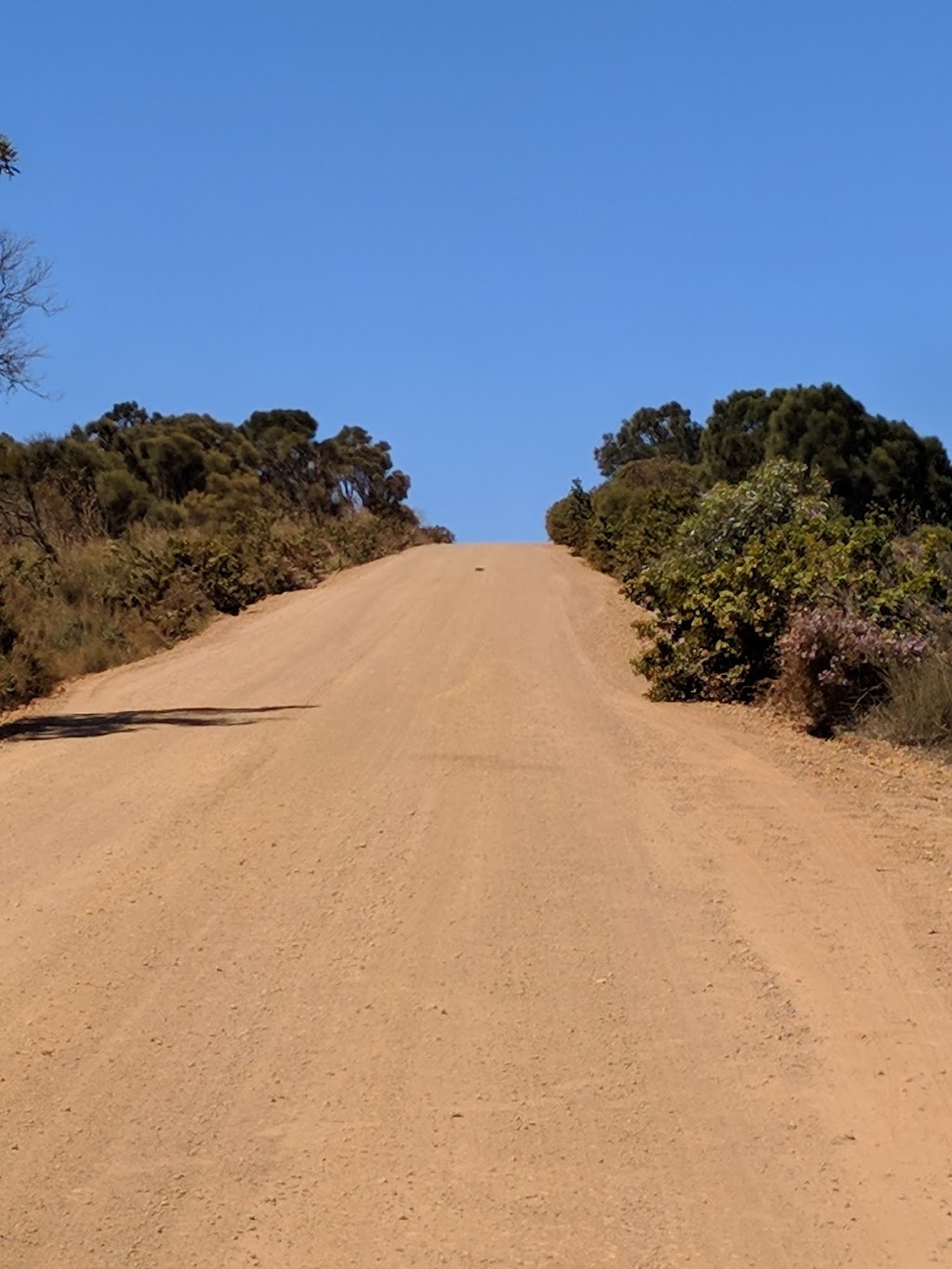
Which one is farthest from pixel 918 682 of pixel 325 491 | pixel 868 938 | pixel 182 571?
pixel 325 491

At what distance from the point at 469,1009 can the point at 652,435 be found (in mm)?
92129

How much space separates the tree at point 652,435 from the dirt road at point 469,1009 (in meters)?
82.8

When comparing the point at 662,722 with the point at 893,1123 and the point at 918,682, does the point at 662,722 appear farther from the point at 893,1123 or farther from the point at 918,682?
the point at 893,1123

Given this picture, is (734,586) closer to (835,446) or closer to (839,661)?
(839,661)

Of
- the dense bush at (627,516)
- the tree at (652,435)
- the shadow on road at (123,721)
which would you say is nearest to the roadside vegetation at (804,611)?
the dense bush at (627,516)

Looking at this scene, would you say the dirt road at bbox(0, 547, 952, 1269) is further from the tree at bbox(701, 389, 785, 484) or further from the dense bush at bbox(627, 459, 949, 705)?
the tree at bbox(701, 389, 785, 484)

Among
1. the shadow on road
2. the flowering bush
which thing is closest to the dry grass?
the flowering bush

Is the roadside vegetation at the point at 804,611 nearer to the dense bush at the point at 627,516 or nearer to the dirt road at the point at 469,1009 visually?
the dirt road at the point at 469,1009

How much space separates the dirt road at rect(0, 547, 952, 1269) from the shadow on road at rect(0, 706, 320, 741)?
1477mm

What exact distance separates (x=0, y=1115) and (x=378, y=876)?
3.13 meters

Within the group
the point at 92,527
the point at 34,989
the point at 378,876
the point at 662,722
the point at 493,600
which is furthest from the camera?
the point at 92,527

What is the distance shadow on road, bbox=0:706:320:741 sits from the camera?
13656 mm

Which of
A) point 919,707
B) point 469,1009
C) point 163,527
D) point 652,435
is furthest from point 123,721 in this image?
point 652,435

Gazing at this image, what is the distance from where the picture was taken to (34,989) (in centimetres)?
633
